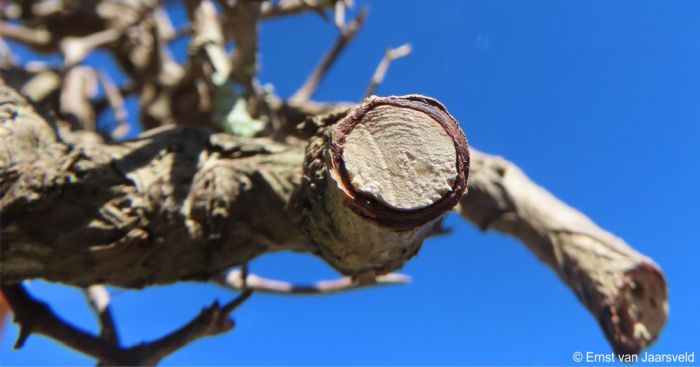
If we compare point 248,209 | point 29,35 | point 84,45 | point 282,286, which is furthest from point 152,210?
point 29,35

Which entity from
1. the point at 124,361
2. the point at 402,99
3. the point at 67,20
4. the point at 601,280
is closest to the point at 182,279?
the point at 124,361

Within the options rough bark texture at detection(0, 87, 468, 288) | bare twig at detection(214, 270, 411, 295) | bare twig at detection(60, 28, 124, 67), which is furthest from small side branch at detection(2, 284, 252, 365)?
bare twig at detection(60, 28, 124, 67)

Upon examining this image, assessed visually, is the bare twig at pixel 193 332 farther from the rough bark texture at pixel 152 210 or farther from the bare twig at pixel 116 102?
the bare twig at pixel 116 102

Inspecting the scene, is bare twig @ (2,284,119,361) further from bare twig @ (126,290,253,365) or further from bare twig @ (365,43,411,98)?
bare twig @ (365,43,411,98)

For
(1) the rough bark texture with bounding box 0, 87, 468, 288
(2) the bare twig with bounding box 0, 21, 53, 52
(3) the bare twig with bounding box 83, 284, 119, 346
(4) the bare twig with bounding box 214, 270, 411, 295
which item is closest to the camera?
(1) the rough bark texture with bounding box 0, 87, 468, 288

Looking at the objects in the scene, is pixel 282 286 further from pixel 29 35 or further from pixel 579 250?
pixel 29 35

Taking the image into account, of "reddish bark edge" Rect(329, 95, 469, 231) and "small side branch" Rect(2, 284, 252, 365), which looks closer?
"reddish bark edge" Rect(329, 95, 469, 231)
